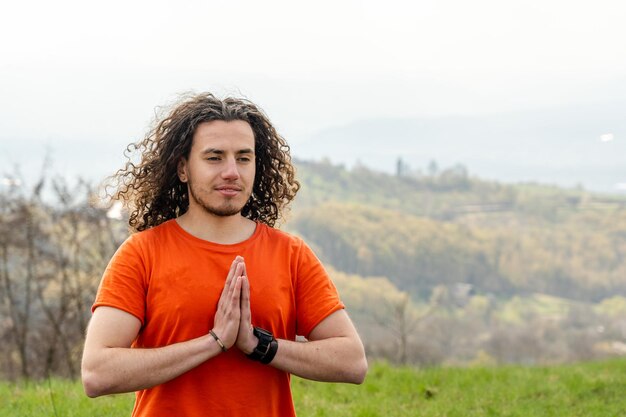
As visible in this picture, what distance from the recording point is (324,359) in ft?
10.4

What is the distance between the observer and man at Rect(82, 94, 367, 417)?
2.99 m

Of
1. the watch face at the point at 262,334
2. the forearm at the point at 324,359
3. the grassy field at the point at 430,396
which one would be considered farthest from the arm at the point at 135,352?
the grassy field at the point at 430,396

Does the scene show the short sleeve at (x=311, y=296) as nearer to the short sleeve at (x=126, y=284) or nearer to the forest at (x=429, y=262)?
the short sleeve at (x=126, y=284)

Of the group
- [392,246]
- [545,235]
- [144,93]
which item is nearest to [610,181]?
[545,235]

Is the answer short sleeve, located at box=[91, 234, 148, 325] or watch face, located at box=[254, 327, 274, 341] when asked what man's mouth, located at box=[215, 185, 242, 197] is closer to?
short sleeve, located at box=[91, 234, 148, 325]

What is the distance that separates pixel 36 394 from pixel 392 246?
104302 millimetres

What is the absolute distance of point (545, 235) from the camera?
128 m

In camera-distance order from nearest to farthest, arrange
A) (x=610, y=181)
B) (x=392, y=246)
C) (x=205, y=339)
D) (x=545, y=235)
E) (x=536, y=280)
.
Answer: (x=205, y=339) < (x=392, y=246) < (x=536, y=280) < (x=545, y=235) < (x=610, y=181)

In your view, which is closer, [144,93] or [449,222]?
[144,93]

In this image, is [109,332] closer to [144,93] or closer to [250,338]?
[250,338]

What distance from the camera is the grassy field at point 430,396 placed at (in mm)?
7031

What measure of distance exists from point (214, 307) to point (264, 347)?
0.84 ft

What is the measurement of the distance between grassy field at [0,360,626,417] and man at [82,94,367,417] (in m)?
3.62

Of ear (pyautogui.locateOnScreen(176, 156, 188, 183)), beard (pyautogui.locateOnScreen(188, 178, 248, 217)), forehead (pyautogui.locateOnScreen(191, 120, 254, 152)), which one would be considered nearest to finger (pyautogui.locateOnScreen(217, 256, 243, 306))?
beard (pyautogui.locateOnScreen(188, 178, 248, 217))
